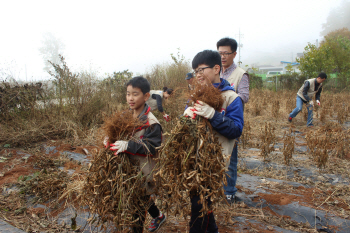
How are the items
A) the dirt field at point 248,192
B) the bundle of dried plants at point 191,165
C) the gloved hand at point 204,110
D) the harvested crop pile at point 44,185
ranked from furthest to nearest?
the harvested crop pile at point 44,185
the dirt field at point 248,192
the gloved hand at point 204,110
the bundle of dried plants at point 191,165

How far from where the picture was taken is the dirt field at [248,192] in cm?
263

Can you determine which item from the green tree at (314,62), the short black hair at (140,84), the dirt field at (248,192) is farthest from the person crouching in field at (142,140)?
the green tree at (314,62)

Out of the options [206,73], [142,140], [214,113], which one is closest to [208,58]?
[206,73]

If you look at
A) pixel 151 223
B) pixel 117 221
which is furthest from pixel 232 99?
pixel 151 223

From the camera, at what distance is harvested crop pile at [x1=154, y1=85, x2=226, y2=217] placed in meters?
1.57

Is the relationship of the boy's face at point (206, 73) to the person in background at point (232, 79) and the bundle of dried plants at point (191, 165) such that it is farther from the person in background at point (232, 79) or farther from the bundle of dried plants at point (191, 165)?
the person in background at point (232, 79)

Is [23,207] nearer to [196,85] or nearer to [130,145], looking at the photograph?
[130,145]

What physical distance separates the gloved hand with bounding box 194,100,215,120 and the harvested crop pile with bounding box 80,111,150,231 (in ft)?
1.91

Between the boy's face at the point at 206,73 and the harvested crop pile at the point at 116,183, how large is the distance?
650mm

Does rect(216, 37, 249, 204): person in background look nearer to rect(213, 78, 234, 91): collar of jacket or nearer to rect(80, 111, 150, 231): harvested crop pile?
rect(213, 78, 234, 91): collar of jacket

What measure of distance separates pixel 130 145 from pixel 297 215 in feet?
7.27

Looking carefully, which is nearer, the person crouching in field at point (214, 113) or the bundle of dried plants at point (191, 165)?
the bundle of dried plants at point (191, 165)

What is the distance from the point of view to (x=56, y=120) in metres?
6.35

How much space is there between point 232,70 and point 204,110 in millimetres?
1548
